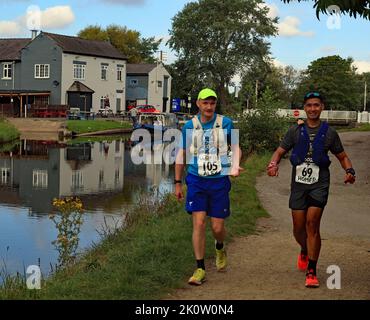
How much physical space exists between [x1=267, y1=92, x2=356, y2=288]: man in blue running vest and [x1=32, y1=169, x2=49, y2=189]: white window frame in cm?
1618

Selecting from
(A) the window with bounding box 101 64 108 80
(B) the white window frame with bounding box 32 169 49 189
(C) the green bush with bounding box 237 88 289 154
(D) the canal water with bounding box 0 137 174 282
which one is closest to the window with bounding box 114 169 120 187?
(D) the canal water with bounding box 0 137 174 282

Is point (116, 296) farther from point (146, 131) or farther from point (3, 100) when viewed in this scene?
point (3, 100)

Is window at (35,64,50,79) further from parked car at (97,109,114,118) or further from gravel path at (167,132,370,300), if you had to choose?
gravel path at (167,132,370,300)

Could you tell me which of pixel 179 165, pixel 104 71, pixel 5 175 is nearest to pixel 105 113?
pixel 104 71

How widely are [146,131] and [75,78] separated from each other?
1717cm

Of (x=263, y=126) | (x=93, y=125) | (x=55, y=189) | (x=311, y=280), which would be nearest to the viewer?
(x=311, y=280)

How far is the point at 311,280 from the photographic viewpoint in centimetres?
684

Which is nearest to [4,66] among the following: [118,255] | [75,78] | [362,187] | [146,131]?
[75,78]

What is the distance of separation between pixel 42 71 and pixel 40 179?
43.4 m

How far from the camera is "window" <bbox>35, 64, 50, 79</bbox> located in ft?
214

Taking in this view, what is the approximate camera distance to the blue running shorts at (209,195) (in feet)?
23.4

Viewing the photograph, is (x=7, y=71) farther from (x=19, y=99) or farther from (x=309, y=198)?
(x=309, y=198)
